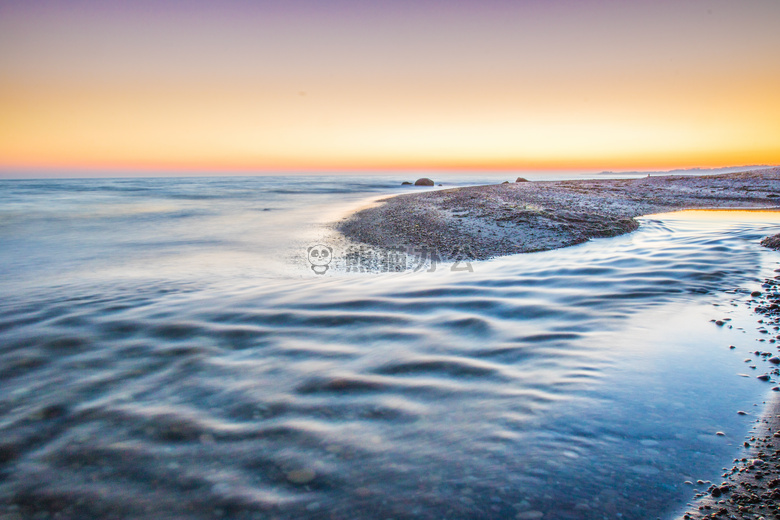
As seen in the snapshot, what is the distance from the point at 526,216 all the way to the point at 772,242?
18.8 feet

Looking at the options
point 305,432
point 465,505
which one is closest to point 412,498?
point 465,505

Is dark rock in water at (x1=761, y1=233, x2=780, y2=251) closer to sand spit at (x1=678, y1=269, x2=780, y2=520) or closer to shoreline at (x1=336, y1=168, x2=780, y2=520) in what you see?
shoreline at (x1=336, y1=168, x2=780, y2=520)

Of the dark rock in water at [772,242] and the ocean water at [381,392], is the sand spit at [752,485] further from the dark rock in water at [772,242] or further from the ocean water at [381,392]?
the dark rock in water at [772,242]

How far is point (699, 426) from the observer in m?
2.78

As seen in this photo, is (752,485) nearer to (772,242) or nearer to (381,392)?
(381,392)

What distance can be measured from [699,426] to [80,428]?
4672 mm

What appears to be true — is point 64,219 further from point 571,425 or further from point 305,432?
point 571,425

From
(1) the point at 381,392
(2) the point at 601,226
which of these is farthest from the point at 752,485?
(2) the point at 601,226

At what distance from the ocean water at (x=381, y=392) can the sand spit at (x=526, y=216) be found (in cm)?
268

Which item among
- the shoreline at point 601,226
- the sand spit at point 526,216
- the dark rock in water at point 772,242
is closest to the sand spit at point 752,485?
the shoreline at point 601,226

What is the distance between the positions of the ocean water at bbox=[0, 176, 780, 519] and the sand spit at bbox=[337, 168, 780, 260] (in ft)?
8.81

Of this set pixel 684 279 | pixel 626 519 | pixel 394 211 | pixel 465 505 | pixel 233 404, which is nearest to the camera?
pixel 626 519

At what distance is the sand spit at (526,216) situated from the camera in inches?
412

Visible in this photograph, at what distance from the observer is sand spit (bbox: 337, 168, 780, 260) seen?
10461 mm
